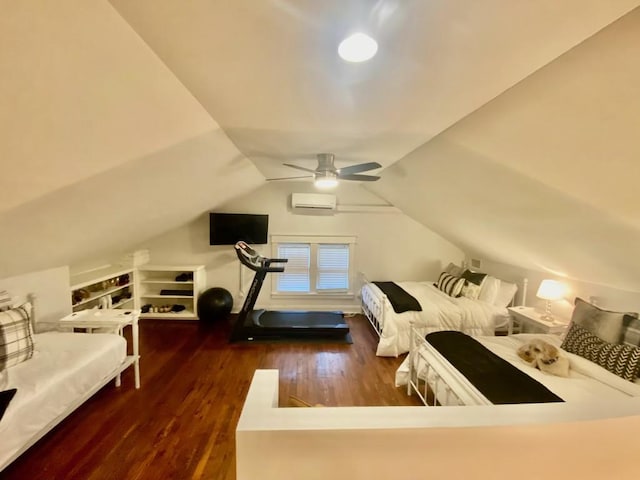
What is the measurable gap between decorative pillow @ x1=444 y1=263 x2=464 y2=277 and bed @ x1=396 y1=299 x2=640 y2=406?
1786mm

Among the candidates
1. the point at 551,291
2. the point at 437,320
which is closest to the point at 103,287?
the point at 437,320

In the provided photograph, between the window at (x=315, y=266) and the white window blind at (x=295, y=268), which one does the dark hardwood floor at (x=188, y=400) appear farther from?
the white window blind at (x=295, y=268)

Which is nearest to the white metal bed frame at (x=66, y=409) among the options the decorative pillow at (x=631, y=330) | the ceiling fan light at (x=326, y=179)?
the ceiling fan light at (x=326, y=179)

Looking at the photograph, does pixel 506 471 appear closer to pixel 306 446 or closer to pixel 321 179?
pixel 306 446

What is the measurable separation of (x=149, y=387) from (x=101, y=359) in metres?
0.68

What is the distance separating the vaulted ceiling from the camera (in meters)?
0.89

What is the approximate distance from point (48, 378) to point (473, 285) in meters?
4.62

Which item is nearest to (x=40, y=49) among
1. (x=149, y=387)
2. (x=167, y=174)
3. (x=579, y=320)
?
(x=167, y=174)

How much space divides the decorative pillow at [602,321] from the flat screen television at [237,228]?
406 centimetres

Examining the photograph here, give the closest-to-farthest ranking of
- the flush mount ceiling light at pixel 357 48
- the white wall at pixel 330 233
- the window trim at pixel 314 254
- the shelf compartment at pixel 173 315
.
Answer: the flush mount ceiling light at pixel 357 48, the shelf compartment at pixel 173 315, the white wall at pixel 330 233, the window trim at pixel 314 254

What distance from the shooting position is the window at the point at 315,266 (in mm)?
5082

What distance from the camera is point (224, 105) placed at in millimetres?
1605

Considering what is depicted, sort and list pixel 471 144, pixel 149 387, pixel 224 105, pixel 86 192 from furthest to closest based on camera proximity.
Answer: pixel 149 387 < pixel 471 144 < pixel 86 192 < pixel 224 105

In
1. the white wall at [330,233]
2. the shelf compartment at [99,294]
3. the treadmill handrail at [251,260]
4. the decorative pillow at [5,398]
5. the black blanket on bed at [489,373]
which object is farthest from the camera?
the white wall at [330,233]
